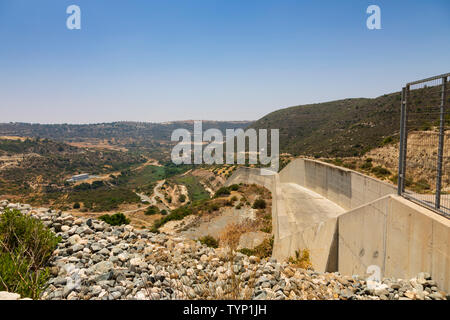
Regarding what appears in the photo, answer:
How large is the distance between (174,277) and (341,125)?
52647mm

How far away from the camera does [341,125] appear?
50719 mm

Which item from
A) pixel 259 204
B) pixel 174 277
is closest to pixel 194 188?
pixel 259 204

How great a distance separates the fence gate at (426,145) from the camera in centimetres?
397

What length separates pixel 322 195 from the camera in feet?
51.3

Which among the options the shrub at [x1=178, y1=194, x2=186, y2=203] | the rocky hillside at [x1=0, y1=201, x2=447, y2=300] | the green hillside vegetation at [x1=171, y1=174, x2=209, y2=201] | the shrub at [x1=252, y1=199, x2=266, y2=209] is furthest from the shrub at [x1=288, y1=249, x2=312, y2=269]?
the shrub at [x1=178, y1=194, x2=186, y2=203]

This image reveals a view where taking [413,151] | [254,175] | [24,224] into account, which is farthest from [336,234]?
[254,175]

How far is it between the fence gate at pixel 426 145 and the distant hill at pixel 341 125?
4 centimetres

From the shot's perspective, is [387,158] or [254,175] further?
[254,175]

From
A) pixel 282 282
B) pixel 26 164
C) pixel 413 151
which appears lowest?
pixel 26 164

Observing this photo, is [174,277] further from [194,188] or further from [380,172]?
[194,188]

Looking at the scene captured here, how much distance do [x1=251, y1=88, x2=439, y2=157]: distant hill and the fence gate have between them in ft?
0.13

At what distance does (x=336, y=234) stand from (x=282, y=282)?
4.26m

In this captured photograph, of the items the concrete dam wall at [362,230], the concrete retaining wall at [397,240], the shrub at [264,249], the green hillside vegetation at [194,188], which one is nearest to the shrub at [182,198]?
the green hillside vegetation at [194,188]

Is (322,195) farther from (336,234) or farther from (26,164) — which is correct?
(26,164)
